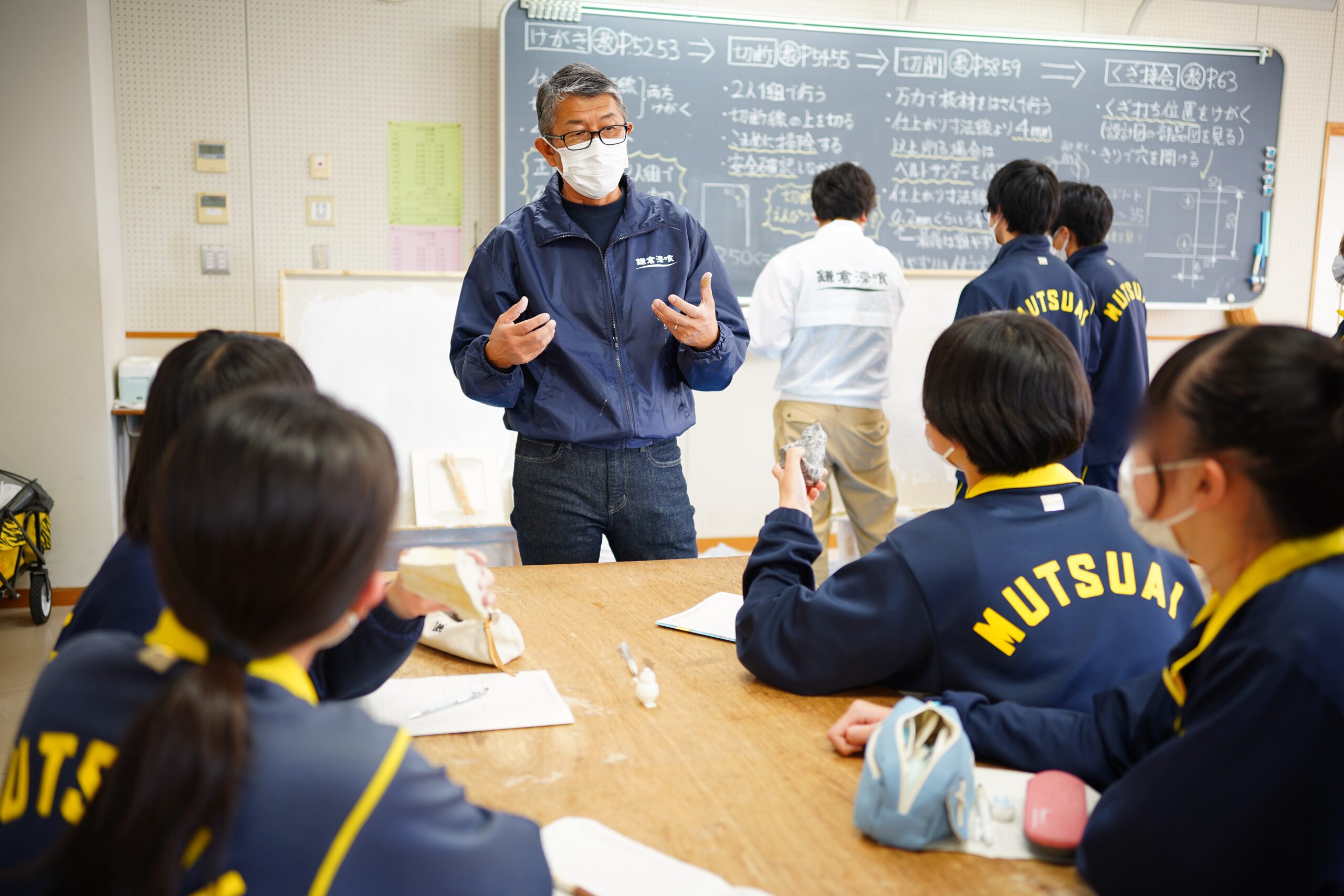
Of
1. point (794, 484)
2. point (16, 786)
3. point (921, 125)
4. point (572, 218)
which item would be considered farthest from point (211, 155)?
point (16, 786)

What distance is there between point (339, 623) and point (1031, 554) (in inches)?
33.8

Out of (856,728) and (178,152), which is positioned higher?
(178,152)

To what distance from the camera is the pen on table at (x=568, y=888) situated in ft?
2.90

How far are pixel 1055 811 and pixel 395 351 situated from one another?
333 centimetres

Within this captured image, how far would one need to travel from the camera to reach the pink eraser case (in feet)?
3.16

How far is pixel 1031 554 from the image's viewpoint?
1.26 meters

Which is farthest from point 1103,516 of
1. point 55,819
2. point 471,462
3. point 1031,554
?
point 471,462

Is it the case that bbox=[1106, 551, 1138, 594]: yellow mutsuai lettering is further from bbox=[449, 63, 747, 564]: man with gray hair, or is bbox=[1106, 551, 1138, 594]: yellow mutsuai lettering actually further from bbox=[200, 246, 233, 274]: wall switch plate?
bbox=[200, 246, 233, 274]: wall switch plate

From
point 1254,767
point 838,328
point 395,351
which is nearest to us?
point 1254,767

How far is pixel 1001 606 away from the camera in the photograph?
124 centimetres

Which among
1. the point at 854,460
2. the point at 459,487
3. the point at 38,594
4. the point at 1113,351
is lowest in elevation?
the point at 38,594

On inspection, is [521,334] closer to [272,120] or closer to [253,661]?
[253,661]

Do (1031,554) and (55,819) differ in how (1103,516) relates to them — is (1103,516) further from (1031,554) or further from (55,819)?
(55,819)

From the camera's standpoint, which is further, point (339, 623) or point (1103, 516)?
point (1103, 516)
